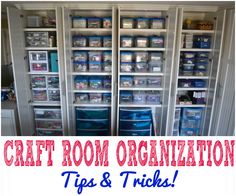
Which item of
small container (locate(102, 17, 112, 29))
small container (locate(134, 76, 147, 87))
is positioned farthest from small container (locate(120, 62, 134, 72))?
small container (locate(102, 17, 112, 29))

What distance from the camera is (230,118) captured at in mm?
2303

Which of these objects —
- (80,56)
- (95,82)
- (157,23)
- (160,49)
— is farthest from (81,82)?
(157,23)

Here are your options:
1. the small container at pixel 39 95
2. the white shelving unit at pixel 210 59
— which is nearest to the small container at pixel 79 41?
the small container at pixel 39 95

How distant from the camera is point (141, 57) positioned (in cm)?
269

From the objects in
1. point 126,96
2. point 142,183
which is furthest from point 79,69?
point 142,183

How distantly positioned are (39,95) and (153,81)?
1.51 m

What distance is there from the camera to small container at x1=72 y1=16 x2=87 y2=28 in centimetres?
257

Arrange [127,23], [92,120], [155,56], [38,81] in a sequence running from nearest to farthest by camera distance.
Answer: [127,23]
[155,56]
[38,81]
[92,120]

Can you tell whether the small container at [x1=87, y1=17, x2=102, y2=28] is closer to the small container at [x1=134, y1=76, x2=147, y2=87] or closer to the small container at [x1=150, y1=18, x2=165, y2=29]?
the small container at [x1=150, y1=18, x2=165, y2=29]

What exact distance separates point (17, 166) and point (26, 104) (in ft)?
6.21

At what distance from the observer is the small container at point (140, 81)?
2.80m

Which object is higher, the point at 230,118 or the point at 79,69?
the point at 79,69

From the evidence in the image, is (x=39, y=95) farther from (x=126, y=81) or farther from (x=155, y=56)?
(x=155, y=56)

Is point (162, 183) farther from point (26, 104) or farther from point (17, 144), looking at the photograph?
point (26, 104)
